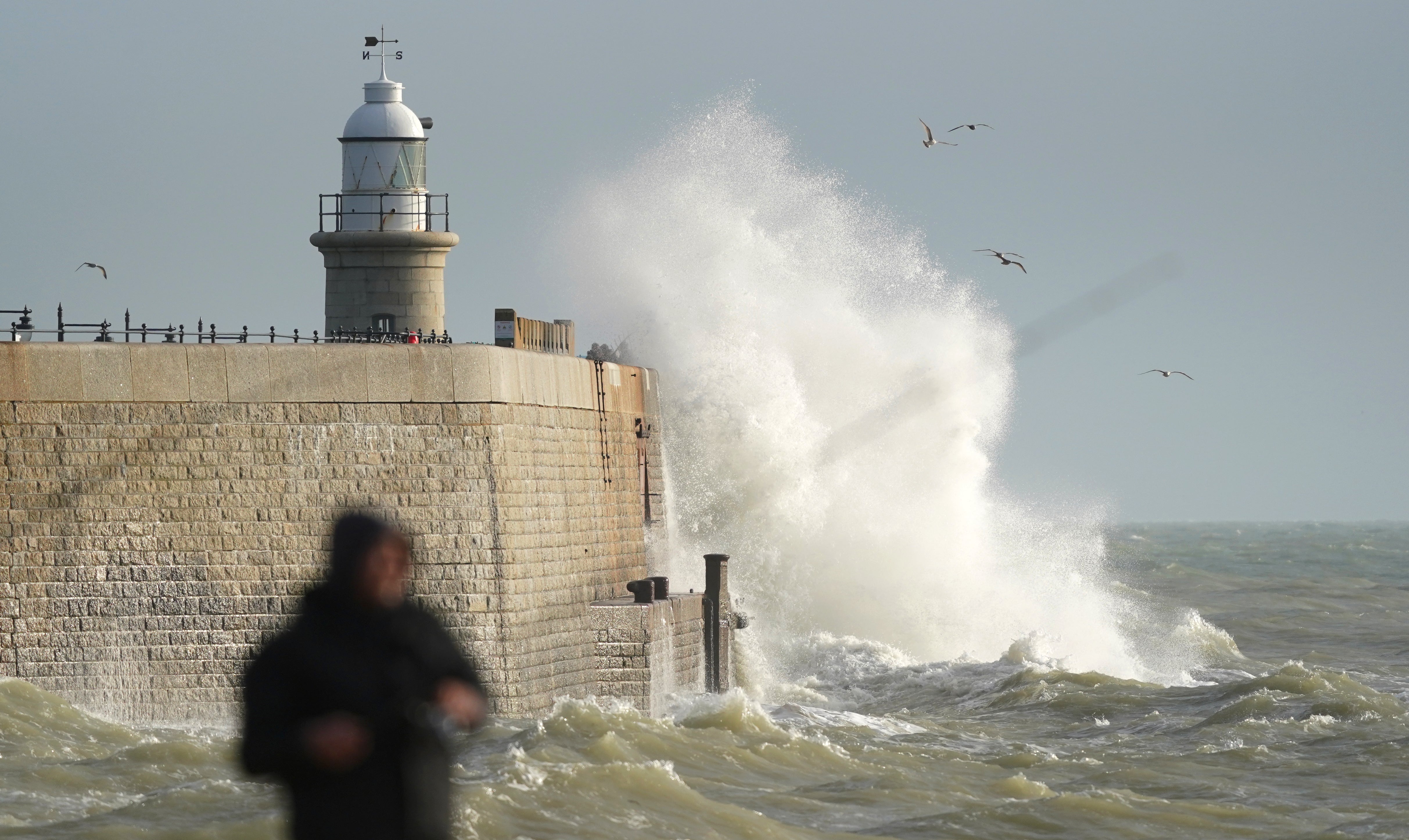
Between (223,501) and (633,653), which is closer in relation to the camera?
(223,501)

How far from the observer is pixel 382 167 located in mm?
23281

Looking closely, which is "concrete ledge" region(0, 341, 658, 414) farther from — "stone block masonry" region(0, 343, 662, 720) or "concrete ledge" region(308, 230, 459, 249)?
"concrete ledge" region(308, 230, 459, 249)

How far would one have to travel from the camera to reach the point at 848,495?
2880 centimetres

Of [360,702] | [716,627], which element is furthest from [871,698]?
[360,702]

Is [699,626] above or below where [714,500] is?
below

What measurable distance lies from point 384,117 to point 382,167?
742mm

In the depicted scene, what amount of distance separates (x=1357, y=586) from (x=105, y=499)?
141ft

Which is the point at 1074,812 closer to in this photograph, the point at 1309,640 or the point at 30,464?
the point at 30,464

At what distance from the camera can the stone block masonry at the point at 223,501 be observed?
48.1 feet

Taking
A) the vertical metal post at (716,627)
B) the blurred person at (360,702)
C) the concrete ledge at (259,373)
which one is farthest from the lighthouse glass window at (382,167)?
the blurred person at (360,702)

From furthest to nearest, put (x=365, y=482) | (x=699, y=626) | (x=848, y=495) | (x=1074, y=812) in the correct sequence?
(x=848, y=495) → (x=699, y=626) → (x=365, y=482) → (x=1074, y=812)

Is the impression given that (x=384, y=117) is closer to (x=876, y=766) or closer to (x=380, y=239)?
(x=380, y=239)

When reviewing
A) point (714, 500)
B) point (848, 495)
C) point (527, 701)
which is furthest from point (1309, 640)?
point (527, 701)

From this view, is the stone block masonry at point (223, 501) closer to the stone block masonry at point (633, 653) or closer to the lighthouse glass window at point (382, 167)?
the stone block masonry at point (633, 653)
